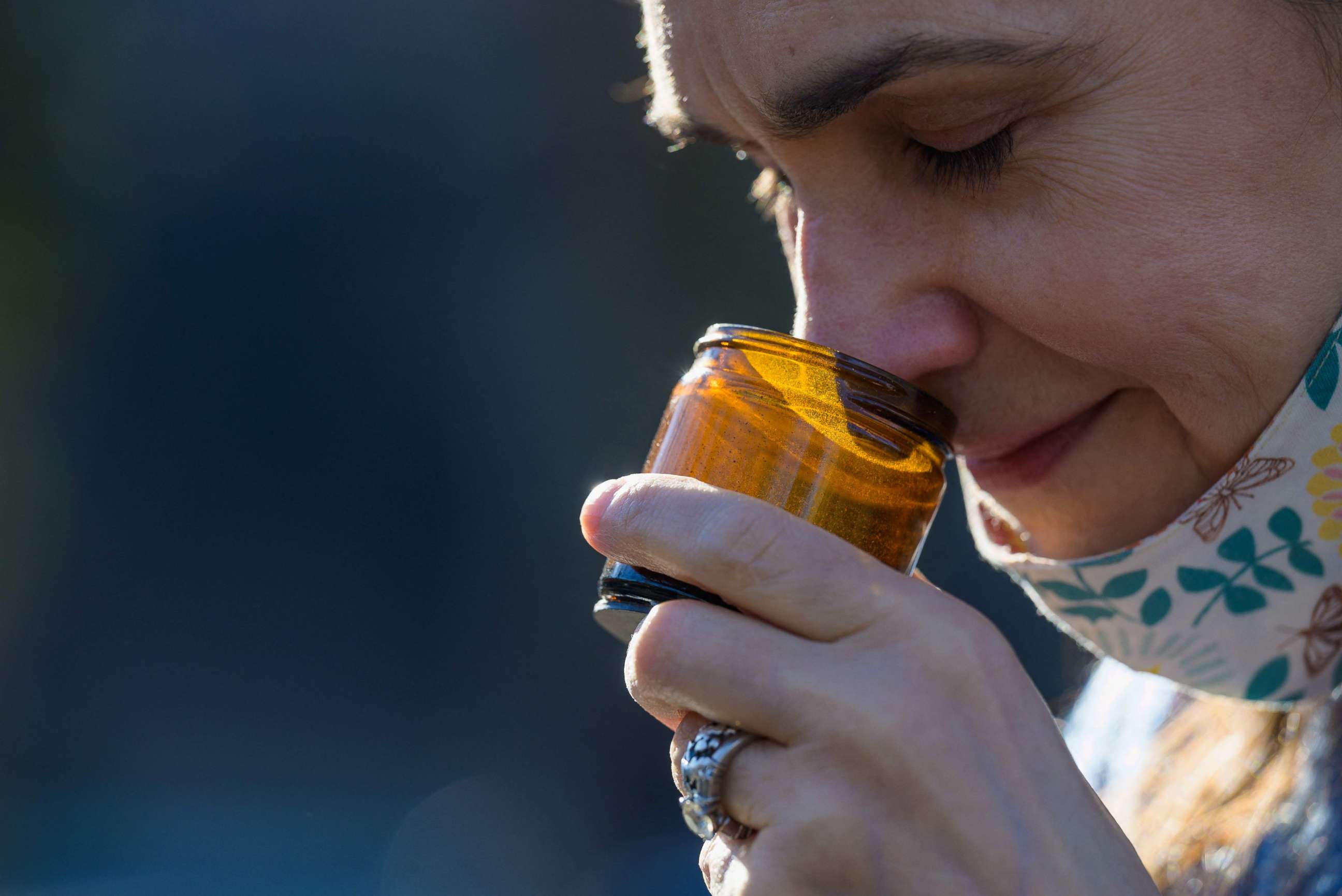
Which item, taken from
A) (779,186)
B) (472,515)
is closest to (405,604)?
(472,515)

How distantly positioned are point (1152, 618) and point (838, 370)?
0.58 m

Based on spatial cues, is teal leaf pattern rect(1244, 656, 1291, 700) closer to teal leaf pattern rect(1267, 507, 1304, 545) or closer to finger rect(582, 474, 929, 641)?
teal leaf pattern rect(1267, 507, 1304, 545)

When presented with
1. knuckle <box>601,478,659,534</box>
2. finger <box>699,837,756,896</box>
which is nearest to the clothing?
finger <box>699,837,756,896</box>

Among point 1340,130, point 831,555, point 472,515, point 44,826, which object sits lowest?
point 44,826

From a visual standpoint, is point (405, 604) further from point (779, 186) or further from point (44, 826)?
point (779, 186)

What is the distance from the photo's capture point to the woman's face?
3.18 feet

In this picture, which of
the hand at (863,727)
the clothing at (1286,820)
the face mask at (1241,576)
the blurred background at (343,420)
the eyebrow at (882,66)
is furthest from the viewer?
the blurred background at (343,420)

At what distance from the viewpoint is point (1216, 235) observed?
1.00 m

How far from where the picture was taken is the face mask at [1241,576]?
3.61ft

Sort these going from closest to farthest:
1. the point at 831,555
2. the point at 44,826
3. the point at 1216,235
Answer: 1. the point at 831,555
2. the point at 1216,235
3. the point at 44,826

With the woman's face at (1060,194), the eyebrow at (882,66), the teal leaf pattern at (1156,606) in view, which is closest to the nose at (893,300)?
the woman's face at (1060,194)

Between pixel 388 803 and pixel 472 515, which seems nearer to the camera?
pixel 388 803

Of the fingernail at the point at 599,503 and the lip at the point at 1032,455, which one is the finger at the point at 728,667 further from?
the lip at the point at 1032,455

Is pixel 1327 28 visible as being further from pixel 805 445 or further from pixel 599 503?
pixel 599 503
